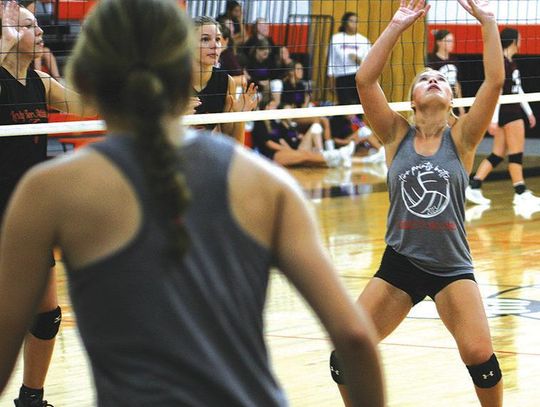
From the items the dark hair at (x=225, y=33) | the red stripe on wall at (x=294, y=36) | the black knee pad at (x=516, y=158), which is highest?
the dark hair at (x=225, y=33)

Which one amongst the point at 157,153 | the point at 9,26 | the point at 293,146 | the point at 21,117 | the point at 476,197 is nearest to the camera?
the point at 157,153

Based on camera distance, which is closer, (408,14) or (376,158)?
(408,14)

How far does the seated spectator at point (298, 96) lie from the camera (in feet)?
47.8

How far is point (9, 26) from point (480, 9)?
2334 millimetres

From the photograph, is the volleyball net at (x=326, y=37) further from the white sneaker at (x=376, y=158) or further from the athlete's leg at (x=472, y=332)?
the athlete's leg at (x=472, y=332)

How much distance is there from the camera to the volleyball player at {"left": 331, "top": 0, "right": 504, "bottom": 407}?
425cm

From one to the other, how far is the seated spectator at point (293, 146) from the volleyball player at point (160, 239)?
12.5m

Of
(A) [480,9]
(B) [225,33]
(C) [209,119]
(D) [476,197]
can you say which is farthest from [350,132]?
(A) [480,9]

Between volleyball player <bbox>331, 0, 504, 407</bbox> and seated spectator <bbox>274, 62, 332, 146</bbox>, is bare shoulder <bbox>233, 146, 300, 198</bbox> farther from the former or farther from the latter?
seated spectator <bbox>274, 62, 332, 146</bbox>

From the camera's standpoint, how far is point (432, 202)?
4.36 metres

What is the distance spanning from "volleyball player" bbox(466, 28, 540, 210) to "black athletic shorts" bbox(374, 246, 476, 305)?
7339 millimetres

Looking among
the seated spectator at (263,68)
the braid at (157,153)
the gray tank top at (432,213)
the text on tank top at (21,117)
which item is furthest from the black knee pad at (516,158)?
the braid at (157,153)

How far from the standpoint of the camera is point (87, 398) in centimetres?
528

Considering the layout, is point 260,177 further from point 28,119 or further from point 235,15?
point 235,15
